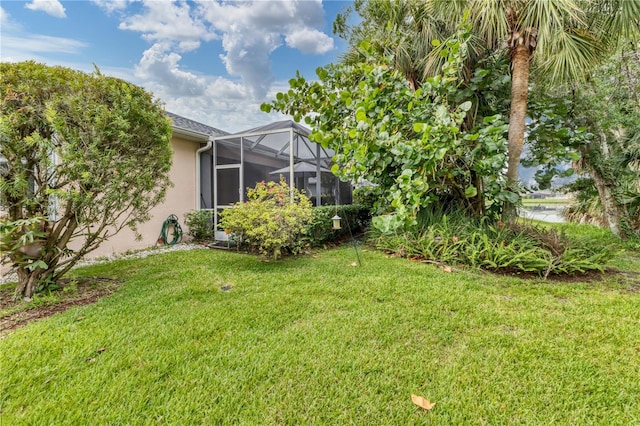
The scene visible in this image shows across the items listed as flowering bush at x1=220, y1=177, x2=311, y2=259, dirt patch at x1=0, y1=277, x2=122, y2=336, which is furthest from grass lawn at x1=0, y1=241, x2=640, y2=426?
flowering bush at x1=220, y1=177, x2=311, y2=259

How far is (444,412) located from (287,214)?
13.6ft

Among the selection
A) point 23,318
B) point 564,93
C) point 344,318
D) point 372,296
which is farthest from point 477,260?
point 23,318

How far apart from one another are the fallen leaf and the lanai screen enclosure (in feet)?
20.5

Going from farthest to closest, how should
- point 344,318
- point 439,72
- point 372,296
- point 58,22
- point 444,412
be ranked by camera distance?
point 439,72 < point 58,22 < point 372,296 < point 344,318 < point 444,412

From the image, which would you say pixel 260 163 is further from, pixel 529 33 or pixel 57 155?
pixel 529 33

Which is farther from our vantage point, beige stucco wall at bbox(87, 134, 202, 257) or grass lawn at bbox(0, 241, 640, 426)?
beige stucco wall at bbox(87, 134, 202, 257)

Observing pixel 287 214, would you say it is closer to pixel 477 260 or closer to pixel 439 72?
pixel 477 260

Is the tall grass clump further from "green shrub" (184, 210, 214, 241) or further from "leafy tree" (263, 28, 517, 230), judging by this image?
"green shrub" (184, 210, 214, 241)

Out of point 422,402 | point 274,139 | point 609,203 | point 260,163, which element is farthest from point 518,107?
point 260,163

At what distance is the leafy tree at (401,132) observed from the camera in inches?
Answer: 155

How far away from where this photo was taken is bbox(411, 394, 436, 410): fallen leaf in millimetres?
1729

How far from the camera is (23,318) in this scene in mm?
3008

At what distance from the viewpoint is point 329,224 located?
7.16 metres

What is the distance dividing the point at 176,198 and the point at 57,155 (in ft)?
15.5
